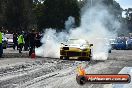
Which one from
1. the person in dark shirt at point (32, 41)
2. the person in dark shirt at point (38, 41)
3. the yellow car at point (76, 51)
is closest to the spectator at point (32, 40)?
the person in dark shirt at point (32, 41)

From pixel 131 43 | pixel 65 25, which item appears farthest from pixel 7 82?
pixel 65 25

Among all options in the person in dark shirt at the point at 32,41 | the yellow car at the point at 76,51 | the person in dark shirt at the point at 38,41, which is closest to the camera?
the yellow car at the point at 76,51

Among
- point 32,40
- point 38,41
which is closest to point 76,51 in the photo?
point 32,40

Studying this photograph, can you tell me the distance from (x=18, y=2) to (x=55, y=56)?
1933 inches

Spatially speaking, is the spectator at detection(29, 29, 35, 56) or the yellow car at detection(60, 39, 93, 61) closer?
the yellow car at detection(60, 39, 93, 61)

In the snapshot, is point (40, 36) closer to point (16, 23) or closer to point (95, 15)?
point (95, 15)

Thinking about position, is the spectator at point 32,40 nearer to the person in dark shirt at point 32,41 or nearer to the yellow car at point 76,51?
the person in dark shirt at point 32,41

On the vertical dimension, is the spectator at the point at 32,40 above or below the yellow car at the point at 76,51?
above

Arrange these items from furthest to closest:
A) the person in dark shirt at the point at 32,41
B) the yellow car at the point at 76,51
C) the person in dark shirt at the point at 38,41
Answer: the person in dark shirt at the point at 38,41 < the person in dark shirt at the point at 32,41 < the yellow car at the point at 76,51

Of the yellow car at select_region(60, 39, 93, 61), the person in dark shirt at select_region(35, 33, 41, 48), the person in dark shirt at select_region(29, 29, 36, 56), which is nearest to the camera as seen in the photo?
the yellow car at select_region(60, 39, 93, 61)

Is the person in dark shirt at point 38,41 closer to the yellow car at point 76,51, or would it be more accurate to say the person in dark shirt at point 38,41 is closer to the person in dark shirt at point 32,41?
the person in dark shirt at point 32,41

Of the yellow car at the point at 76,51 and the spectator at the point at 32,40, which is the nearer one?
the yellow car at the point at 76,51

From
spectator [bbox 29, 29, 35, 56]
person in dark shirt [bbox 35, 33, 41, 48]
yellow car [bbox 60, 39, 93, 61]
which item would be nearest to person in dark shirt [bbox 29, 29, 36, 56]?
spectator [bbox 29, 29, 35, 56]

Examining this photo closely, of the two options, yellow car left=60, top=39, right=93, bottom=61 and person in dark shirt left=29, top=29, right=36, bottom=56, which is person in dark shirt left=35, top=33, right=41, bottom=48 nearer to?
person in dark shirt left=29, top=29, right=36, bottom=56
